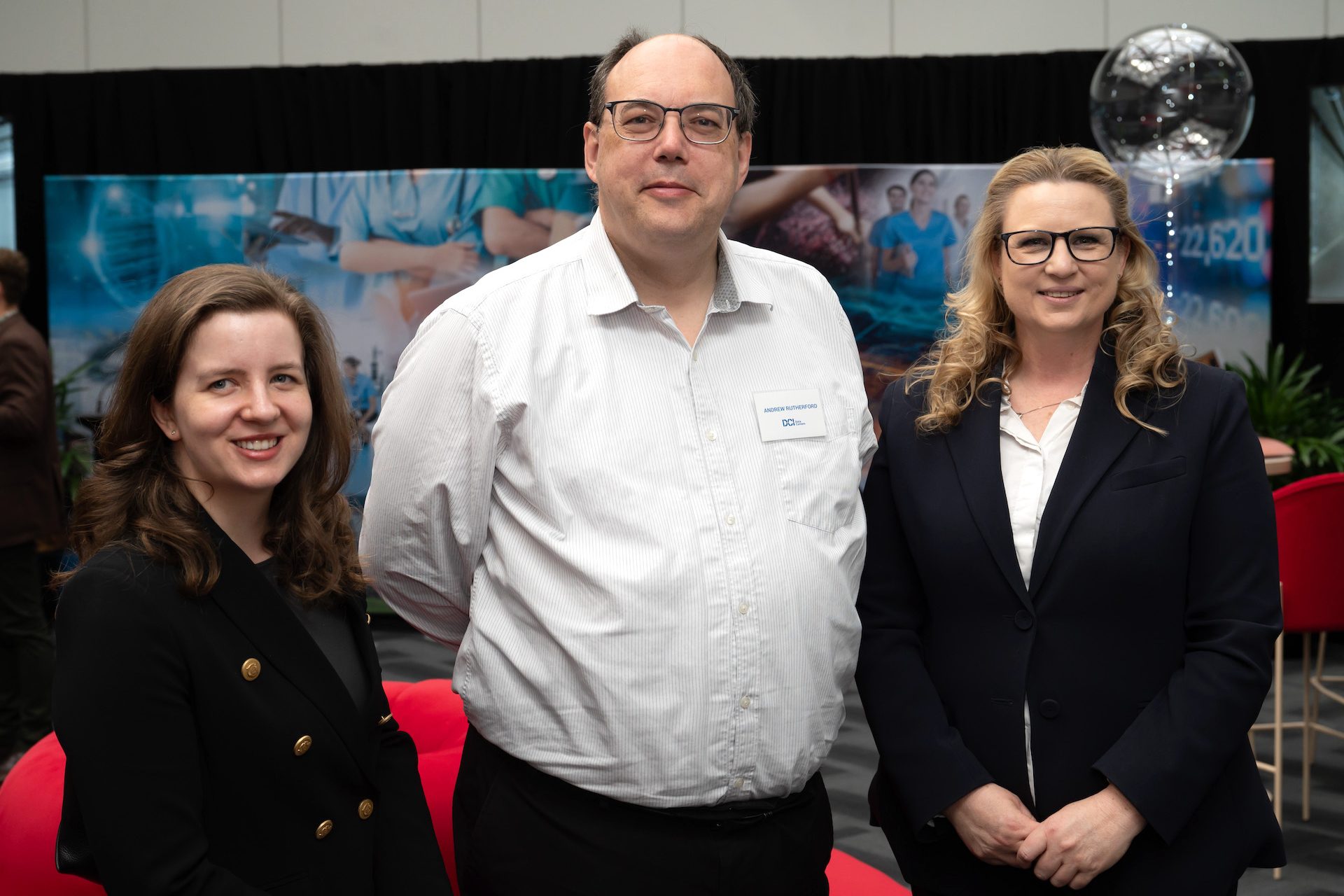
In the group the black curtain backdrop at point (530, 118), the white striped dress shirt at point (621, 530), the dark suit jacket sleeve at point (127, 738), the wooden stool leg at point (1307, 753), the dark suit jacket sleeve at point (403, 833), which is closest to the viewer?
the dark suit jacket sleeve at point (127, 738)

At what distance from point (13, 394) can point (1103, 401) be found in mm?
3869

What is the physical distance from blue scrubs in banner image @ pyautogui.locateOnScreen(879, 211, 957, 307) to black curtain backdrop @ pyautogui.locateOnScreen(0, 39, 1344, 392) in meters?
1.21

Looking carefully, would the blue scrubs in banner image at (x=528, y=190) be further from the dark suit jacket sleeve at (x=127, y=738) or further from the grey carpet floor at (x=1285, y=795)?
the dark suit jacket sleeve at (x=127, y=738)

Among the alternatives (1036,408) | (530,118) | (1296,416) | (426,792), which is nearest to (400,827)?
(426,792)

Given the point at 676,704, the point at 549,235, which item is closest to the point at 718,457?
the point at 676,704

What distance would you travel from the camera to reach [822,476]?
5.90ft

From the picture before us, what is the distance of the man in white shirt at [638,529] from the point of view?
165cm

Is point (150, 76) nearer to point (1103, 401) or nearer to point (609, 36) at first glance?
point (609, 36)

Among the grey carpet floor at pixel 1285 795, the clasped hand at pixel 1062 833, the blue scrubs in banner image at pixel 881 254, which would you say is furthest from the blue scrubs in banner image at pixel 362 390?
the clasped hand at pixel 1062 833

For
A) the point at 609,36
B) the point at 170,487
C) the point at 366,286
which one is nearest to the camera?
the point at 170,487

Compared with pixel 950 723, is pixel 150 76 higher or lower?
higher

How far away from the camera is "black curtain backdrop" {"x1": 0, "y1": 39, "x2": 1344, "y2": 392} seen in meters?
7.13

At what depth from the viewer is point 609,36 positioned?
7.83 meters

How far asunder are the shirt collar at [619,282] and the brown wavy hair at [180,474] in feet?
1.36
